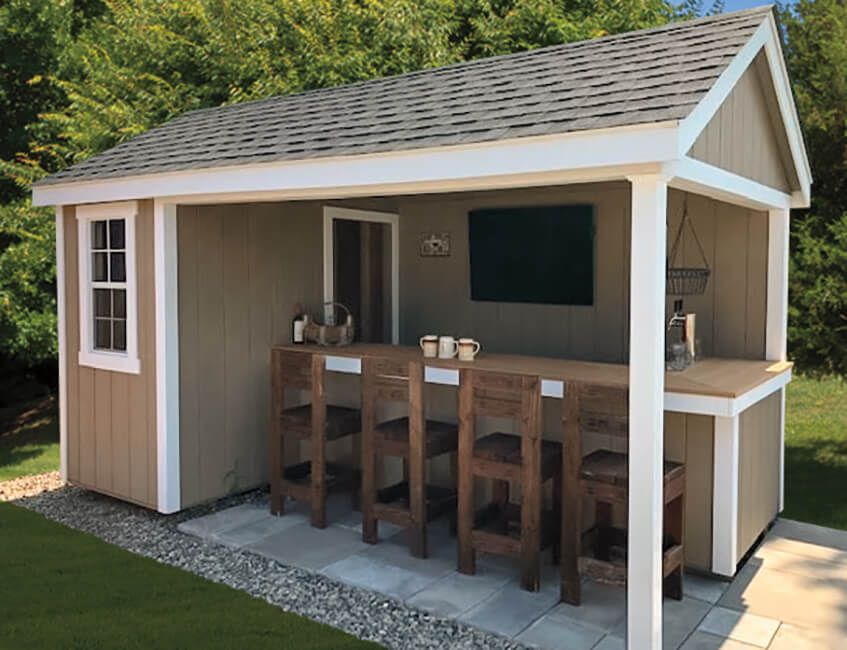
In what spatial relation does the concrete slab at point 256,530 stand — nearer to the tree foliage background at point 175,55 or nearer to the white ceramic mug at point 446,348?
the white ceramic mug at point 446,348

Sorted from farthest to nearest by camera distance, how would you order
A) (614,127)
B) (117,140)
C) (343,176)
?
(117,140)
(343,176)
(614,127)

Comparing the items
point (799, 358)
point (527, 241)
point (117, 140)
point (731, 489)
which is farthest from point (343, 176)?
point (117, 140)

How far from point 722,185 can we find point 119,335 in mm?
4134

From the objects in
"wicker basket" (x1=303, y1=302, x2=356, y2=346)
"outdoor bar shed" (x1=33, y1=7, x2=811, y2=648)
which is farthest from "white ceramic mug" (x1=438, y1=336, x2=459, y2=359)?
"wicker basket" (x1=303, y1=302, x2=356, y2=346)

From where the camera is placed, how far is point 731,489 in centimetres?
412

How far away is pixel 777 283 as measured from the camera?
16.2 feet

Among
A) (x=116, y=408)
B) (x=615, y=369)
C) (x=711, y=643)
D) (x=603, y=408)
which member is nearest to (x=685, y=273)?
(x=615, y=369)

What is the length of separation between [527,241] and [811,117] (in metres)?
2.72

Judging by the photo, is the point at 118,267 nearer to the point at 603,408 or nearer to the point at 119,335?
the point at 119,335

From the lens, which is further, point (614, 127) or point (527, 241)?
point (527, 241)

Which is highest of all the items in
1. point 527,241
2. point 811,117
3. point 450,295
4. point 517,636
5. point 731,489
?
point 811,117

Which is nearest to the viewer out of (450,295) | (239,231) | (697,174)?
(697,174)

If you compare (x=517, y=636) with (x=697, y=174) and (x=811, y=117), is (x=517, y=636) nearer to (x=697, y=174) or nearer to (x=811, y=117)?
(x=697, y=174)

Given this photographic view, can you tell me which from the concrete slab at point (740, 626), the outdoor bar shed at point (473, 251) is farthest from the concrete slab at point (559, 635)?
the concrete slab at point (740, 626)
